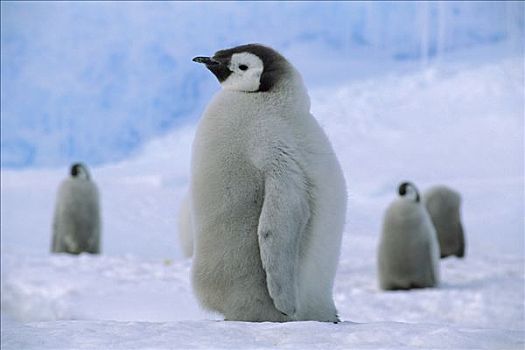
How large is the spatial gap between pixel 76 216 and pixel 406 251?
8.50ft

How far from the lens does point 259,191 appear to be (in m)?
1.56

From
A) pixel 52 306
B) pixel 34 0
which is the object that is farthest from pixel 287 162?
pixel 52 306

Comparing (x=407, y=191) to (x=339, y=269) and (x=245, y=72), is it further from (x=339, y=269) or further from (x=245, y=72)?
(x=245, y=72)

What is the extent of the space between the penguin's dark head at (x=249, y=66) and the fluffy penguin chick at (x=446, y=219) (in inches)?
205

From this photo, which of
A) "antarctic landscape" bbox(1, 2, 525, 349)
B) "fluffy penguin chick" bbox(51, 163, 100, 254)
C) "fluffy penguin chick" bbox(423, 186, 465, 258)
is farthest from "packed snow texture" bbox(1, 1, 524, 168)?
"fluffy penguin chick" bbox(423, 186, 465, 258)

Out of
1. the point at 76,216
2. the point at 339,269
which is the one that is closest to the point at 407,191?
the point at 339,269

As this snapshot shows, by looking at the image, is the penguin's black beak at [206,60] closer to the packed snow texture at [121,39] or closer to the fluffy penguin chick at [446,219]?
the packed snow texture at [121,39]

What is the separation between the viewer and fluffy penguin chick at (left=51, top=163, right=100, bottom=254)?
6.04 m

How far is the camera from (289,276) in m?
1.49

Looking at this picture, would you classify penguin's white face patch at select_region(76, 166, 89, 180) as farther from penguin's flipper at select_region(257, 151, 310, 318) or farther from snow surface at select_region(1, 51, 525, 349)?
penguin's flipper at select_region(257, 151, 310, 318)

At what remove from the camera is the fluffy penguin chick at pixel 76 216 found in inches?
238

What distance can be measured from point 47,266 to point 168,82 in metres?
1.88

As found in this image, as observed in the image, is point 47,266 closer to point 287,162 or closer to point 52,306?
point 52,306

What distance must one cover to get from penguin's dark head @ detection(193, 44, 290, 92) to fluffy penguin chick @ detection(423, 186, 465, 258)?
5.21 metres
